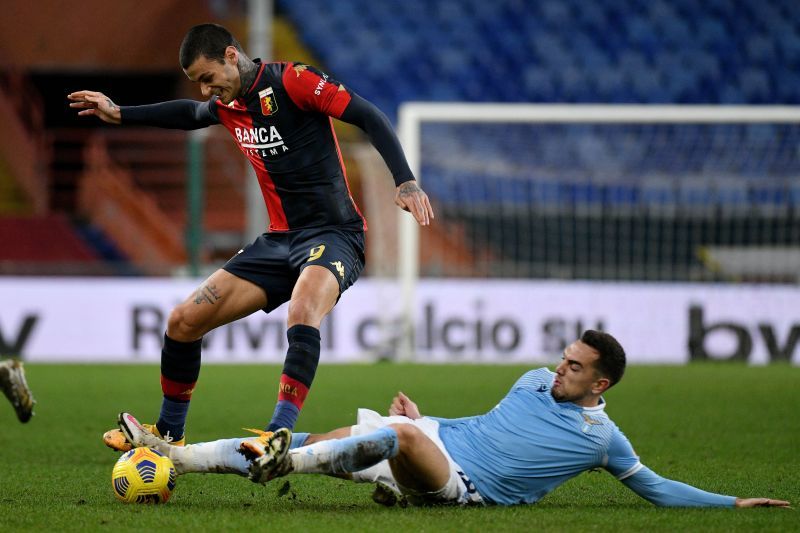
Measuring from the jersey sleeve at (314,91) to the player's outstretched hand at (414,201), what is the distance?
523 mm

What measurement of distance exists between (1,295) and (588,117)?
670 centimetres

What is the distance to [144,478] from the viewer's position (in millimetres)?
4977

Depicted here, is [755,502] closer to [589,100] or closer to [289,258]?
[289,258]

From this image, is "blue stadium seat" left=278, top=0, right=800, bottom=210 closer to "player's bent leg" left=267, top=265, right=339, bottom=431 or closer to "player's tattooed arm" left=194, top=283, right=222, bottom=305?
"player's tattooed arm" left=194, top=283, right=222, bottom=305

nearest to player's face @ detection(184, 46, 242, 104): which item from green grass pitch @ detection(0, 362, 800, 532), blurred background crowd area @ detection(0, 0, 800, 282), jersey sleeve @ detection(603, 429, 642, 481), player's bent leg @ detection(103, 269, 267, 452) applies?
player's bent leg @ detection(103, 269, 267, 452)

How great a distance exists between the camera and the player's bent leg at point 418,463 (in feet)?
15.1

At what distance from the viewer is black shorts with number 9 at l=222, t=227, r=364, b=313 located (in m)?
5.63

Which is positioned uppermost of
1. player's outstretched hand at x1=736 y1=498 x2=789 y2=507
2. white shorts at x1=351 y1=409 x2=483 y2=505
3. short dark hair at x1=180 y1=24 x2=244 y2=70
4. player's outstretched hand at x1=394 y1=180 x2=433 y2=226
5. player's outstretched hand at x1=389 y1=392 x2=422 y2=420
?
short dark hair at x1=180 y1=24 x2=244 y2=70

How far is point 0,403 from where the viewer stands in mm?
9648

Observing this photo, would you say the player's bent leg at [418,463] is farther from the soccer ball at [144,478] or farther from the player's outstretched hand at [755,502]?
the player's outstretched hand at [755,502]

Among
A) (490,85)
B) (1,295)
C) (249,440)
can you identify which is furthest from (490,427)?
(490,85)

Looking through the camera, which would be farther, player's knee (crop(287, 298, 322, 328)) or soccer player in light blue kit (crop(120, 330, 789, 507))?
player's knee (crop(287, 298, 322, 328))

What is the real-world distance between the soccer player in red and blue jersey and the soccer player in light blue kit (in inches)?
30.2

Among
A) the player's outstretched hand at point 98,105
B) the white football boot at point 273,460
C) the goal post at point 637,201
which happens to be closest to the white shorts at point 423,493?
the white football boot at point 273,460
